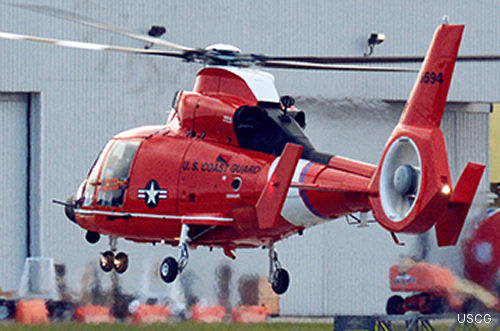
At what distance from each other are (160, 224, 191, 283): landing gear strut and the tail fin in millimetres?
4583

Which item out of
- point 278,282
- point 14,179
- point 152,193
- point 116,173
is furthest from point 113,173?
point 14,179

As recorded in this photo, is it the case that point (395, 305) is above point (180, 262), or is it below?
below

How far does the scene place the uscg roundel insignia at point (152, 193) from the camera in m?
24.7

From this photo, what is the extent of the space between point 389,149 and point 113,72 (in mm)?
16050

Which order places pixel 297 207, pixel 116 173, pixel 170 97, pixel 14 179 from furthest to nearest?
pixel 170 97, pixel 14 179, pixel 116 173, pixel 297 207

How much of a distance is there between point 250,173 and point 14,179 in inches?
538

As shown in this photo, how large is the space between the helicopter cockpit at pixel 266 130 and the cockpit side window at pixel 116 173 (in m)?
2.75

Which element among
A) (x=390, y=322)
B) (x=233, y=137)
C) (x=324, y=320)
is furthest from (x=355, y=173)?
(x=324, y=320)

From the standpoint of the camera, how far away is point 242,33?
37.1 metres

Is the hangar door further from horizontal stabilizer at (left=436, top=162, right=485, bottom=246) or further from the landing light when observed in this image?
the landing light

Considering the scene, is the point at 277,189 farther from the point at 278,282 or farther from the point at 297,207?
the point at 278,282

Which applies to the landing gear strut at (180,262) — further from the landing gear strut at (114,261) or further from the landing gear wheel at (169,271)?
the landing gear strut at (114,261)

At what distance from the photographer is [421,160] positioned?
66.3 feet

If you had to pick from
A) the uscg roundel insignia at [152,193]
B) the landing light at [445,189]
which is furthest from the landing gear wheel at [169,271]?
the landing light at [445,189]
